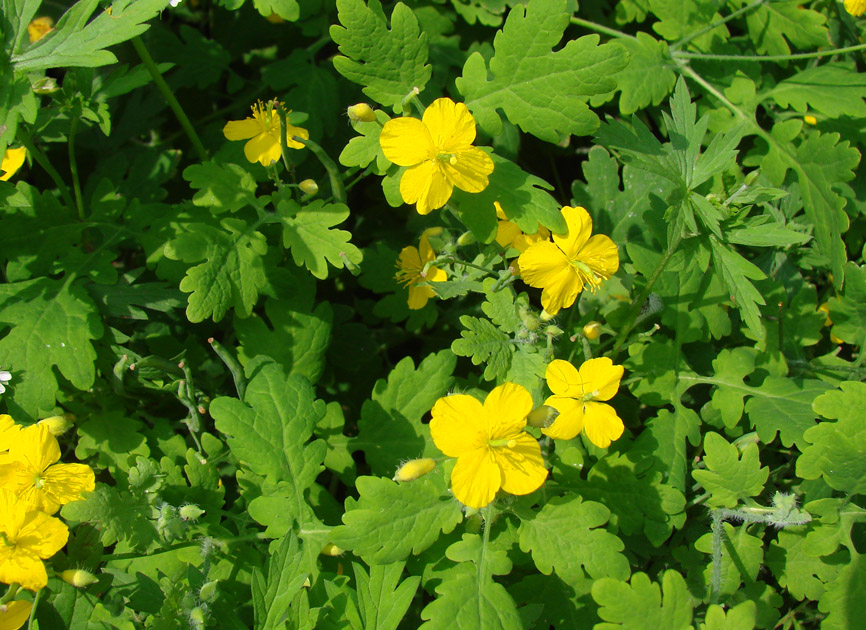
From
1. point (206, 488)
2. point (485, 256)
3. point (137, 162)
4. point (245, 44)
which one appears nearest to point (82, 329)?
point (206, 488)

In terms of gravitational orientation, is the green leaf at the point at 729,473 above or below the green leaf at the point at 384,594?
above

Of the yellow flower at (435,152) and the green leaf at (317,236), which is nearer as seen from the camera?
the yellow flower at (435,152)

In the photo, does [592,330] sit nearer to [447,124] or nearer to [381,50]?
[447,124]

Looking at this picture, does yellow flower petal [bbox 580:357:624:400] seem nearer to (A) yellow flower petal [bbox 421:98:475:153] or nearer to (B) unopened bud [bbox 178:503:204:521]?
(A) yellow flower petal [bbox 421:98:475:153]

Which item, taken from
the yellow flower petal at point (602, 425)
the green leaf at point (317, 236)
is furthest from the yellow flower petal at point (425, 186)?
the yellow flower petal at point (602, 425)

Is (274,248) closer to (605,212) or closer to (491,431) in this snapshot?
(491,431)

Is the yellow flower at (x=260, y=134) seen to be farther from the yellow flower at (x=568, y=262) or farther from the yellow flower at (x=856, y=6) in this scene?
the yellow flower at (x=856, y=6)
